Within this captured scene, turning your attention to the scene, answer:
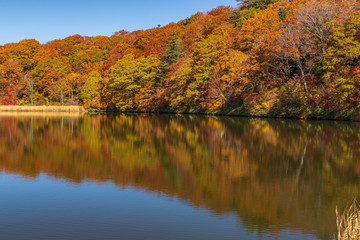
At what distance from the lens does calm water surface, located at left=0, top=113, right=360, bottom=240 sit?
6805 millimetres

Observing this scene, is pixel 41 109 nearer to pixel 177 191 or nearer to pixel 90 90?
pixel 90 90

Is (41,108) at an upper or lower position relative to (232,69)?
lower

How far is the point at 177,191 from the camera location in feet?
31.2

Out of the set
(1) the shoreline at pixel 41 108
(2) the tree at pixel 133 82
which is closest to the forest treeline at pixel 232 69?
(2) the tree at pixel 133 82

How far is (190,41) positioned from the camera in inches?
2744

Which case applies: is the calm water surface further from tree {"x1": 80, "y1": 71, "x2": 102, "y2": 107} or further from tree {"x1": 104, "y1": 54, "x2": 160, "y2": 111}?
tree {"x1": 80, "y1": 71, "x2": 102, "y2": 107}

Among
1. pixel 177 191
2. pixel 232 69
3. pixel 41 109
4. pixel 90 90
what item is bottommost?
pixel 177 191

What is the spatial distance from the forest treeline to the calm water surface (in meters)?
21.1

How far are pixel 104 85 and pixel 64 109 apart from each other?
10.1 m

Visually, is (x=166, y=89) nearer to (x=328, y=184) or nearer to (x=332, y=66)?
(x=332, y=66)

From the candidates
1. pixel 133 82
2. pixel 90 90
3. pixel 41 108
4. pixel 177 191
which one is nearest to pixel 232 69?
pixel 133 82

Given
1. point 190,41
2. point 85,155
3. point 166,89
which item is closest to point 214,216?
point 85,155

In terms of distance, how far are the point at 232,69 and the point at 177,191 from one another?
3759 centimetres

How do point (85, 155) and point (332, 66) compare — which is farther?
point (332, 66)
